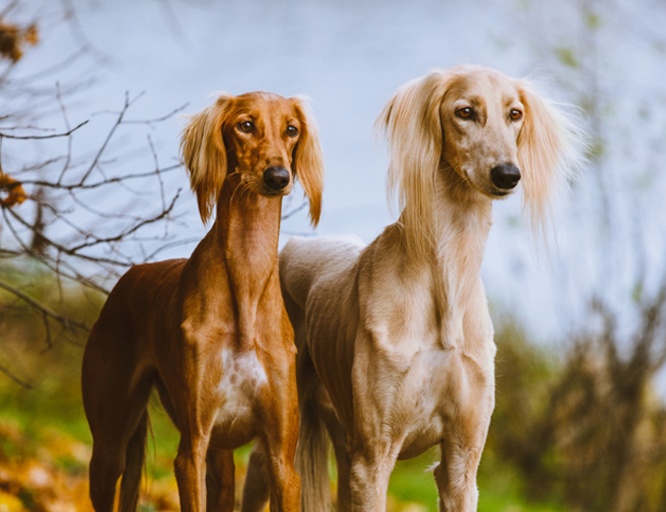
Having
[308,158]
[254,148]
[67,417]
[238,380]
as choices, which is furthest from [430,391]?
[67,417]

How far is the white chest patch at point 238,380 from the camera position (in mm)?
3725

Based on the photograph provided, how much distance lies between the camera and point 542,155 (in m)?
4.07

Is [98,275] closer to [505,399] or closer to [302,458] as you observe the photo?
[302,458]

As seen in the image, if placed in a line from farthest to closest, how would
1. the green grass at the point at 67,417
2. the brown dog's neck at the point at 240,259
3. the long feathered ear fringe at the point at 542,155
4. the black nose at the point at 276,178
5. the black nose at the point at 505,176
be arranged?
the green grass at the point at 67,417
the long feathered ear fringe at the point at 542,155
the brown dog's neck at the point at 240,259
the black nose at the point at 505,176
the black nose at the point at 276,178

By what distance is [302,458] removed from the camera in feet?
15.9

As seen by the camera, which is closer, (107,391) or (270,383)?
(270,383)

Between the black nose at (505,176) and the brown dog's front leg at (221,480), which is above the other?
the black nose at (505,176)

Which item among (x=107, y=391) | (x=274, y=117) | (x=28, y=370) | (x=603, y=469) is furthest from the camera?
(x=603, y=469)

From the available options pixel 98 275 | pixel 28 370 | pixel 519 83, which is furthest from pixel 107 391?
pixel 28 370

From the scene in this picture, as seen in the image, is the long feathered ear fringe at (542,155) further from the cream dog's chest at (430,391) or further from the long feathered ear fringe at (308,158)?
the long feathered ear fringe at (308,158)

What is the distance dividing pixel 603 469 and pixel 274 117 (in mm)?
7291

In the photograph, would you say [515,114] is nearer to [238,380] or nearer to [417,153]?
[417,153]

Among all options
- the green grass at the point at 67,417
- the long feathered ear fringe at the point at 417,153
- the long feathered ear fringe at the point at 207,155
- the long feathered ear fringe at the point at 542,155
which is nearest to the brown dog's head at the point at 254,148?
the long feathered ear fringe at the point at 207,155

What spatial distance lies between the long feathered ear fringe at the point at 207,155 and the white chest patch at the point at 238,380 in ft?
1.59
